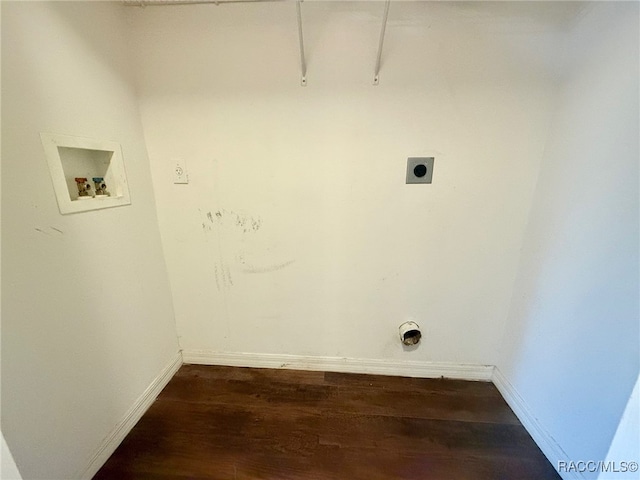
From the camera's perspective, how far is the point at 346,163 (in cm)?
135

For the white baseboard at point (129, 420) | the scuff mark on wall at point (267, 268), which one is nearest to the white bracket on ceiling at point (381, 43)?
the scuff mark on wall at point (267, 268)

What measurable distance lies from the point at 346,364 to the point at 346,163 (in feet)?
3.92

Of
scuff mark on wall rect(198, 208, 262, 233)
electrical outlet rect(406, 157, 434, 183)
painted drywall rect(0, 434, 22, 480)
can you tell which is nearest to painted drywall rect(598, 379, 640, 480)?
electrical outlet rect(406, 157, 434, 183)

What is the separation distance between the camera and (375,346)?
162 cm

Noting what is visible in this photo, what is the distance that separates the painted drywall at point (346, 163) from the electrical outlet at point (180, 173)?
4 centimetres

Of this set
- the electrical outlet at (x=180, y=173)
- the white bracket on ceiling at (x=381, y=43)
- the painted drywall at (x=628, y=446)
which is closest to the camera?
the painted drywall at (x=628, y=446)

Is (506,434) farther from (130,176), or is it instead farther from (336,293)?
(130,176)

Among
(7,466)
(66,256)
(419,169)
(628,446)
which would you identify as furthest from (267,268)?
(628,446)

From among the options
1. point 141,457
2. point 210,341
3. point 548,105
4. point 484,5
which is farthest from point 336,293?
point 484,5

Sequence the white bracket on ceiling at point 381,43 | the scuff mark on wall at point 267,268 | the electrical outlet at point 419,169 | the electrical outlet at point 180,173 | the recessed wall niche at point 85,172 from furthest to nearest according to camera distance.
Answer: the scuff mark on wall at point 267,268
the electrical outlet at point 180,173
the electrical outlet at point 419,169
the white bracket on ceiling at point 381,43
the recessed wall niche at point 85,172

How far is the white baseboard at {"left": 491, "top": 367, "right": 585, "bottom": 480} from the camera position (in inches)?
43.3

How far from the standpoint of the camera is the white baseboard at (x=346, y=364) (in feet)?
5.24

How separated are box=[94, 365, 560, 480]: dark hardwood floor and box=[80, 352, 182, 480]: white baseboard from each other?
1.2 inches

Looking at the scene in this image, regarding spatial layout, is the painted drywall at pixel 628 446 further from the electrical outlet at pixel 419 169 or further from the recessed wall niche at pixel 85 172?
the recessed wall niche at pixel 85 172
